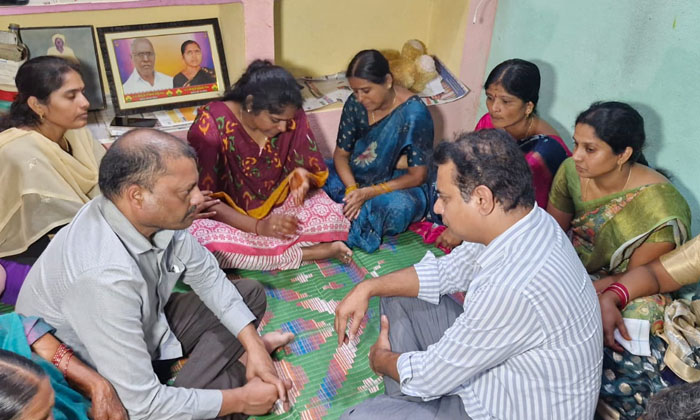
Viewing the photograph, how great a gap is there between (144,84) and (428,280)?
2.52 metres

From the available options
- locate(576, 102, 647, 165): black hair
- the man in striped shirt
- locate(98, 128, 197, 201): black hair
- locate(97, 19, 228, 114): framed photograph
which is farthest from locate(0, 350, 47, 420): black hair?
locate(97, 19, 228, 114): framed photograph

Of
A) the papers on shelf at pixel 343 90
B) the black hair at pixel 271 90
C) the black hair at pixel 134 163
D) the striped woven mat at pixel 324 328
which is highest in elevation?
the black hair at pixel 134 163

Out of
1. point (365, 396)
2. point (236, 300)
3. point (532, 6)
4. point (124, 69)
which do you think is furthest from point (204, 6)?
point (365, 396)

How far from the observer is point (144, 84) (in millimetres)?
3752

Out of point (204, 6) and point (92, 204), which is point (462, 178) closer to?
point (92, 204)

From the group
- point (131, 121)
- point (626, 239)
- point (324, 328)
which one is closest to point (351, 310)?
point (324, 328)

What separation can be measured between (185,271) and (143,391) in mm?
540

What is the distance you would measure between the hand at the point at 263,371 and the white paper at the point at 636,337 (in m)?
Result: 1.34

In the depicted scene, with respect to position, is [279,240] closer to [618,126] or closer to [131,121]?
[131,121]

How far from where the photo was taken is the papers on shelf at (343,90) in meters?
4.09

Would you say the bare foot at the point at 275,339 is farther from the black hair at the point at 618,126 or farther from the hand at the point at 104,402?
the black hair at the point at 618,126

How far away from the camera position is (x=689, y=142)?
9.14 ft

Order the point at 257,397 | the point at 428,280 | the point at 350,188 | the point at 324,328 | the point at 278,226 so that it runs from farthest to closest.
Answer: the point at 350,188 → the point at 278,226 → the point at 324,328 → the point at 428,280 → the point at 257,397

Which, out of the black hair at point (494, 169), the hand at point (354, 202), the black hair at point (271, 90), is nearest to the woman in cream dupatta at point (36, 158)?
the black hair at point (271, 90)
